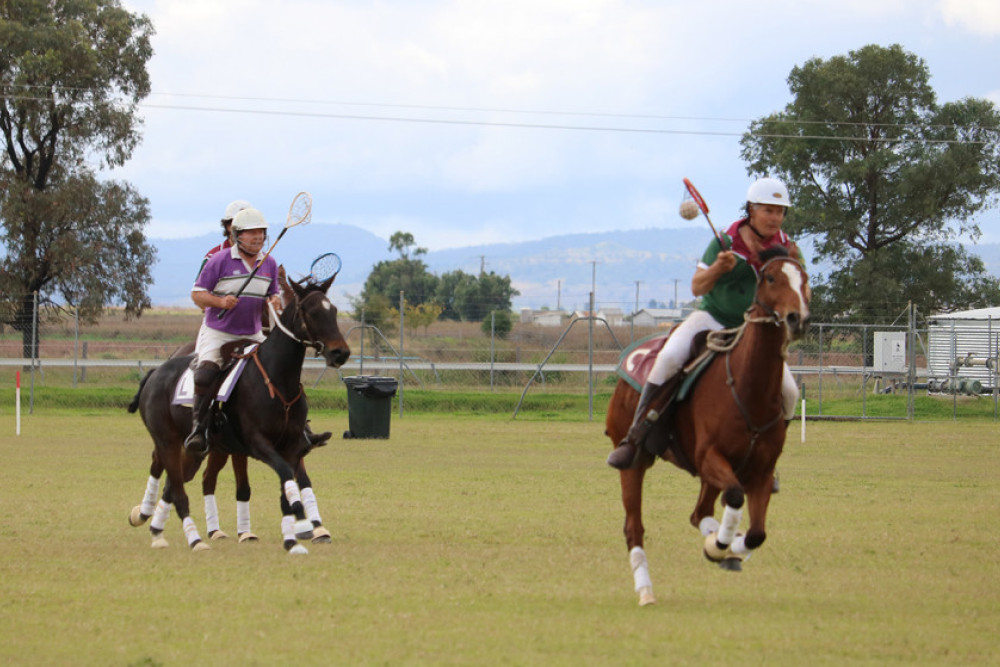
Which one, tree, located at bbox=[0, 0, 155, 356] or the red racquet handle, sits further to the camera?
tree, located at bbox=[0, 0, 155, 356]

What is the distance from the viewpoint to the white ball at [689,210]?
9273 millimetres

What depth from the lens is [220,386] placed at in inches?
476

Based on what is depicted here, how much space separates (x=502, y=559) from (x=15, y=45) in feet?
145

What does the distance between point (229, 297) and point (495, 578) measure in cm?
383

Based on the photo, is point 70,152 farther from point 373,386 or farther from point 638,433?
point 638,433

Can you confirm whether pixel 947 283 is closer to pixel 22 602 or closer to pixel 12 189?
pixel 12 189

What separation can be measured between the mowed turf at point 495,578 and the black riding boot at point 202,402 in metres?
1.01

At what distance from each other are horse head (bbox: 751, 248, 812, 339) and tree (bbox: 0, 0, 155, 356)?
43676 millimetres

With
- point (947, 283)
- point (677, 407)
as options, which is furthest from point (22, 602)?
point (947, 283)

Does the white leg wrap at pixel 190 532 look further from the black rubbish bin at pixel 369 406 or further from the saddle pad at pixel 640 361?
the black rubbish bin at pixel 369 406

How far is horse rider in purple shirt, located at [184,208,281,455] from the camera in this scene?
39.3 ft

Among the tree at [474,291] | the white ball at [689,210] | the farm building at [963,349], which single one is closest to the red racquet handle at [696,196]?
the white ball at [689,210]

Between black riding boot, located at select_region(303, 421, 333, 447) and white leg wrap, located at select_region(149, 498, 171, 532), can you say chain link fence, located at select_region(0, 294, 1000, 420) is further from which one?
white leg wrap, located at select_region(149, 498, 171, 532)

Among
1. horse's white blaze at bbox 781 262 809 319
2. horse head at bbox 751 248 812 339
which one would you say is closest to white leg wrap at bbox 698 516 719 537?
horse head at bbox 751 248 812 339
